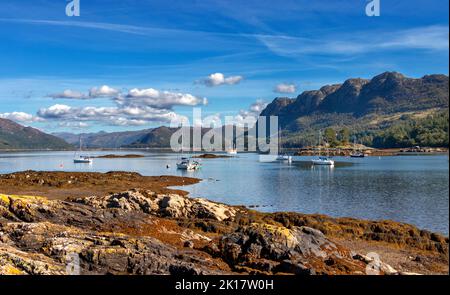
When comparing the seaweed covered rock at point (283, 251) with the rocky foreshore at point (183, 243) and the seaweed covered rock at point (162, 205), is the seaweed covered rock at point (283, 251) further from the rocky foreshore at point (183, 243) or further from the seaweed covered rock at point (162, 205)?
the seaweed covered rock at point (162, 205)

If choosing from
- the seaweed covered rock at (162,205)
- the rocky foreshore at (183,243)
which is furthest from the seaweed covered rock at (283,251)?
the seaweed covered rock at (162,205)

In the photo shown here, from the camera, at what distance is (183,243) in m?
25.8

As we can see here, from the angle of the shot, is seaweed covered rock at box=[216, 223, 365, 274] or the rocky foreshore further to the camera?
seaweed covered rock at box=[216, 223, 365, 274]

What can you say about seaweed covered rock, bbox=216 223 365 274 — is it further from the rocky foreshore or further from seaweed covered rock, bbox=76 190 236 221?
seaweed covered rock, bbox=76 190 236 221

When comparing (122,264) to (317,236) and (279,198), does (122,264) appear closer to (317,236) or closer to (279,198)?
(317,236)

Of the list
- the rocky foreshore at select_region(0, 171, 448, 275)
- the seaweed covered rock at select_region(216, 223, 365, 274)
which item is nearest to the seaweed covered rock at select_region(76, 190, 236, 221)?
the rocky foreshore at select_region(0, 171, 448, 275)

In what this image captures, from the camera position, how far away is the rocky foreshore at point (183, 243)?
1719 centimetres

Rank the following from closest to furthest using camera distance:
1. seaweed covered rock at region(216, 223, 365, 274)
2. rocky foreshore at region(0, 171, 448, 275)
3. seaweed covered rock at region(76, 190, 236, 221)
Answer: rocky foreshore at region(0, 171, 448, 275)
seaweed covered rock at region(216, 223, 365, 274)
seaweed covered rock at region(76, 190, 236, 221)

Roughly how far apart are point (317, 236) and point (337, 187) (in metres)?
65.0

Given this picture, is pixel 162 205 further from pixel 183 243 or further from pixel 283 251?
pixel 283 251

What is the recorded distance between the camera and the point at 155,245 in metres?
19.5

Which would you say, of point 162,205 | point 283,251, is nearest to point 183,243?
point 283,251

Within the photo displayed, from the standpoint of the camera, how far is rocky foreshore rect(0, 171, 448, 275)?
17.2m

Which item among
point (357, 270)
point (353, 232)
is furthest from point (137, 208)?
point (357, 270)
